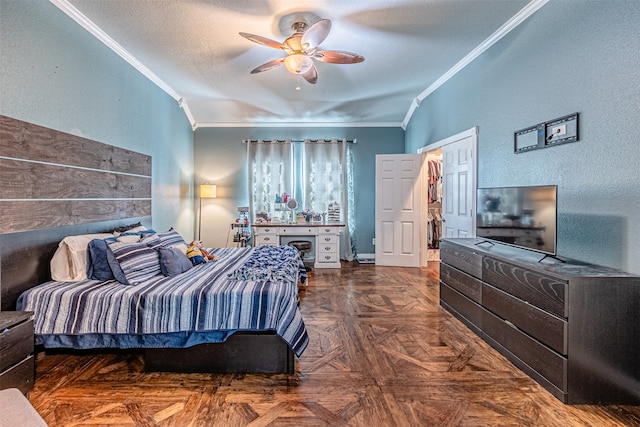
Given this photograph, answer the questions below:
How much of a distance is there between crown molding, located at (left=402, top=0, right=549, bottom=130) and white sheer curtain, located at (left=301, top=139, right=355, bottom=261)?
1730 mm

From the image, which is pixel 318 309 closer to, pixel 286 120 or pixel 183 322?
pixel 183 322

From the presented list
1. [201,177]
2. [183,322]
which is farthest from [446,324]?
[201,177]

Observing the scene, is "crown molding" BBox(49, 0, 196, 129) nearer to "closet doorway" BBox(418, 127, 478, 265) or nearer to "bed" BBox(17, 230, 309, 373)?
"bed" BBox(17, 230, 309, 373)

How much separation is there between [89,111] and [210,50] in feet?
4.39

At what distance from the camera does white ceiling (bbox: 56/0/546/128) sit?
254 cm

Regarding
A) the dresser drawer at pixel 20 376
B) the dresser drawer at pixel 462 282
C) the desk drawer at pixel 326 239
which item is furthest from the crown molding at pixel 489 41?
the dresser drawer at pixel 20 376

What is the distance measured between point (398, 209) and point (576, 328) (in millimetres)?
3589

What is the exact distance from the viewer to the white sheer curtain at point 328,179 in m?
5.75

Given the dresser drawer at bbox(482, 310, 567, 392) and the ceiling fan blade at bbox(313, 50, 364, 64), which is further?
the ceiling fan blade at bbox(313, 50, 364, 64)

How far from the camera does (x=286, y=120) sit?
A: 5684 millimetres

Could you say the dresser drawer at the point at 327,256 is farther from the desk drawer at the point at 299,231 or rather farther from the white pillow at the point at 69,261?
the white pillow at the point at 69,261

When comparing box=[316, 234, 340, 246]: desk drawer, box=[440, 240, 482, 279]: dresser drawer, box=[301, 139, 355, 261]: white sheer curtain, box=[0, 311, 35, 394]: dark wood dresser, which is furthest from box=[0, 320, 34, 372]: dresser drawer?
box=[301, 139, 355, 261]: white sheer curtain

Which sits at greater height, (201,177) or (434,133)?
(434,133)

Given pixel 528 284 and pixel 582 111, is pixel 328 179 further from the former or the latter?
pixel 528 284
